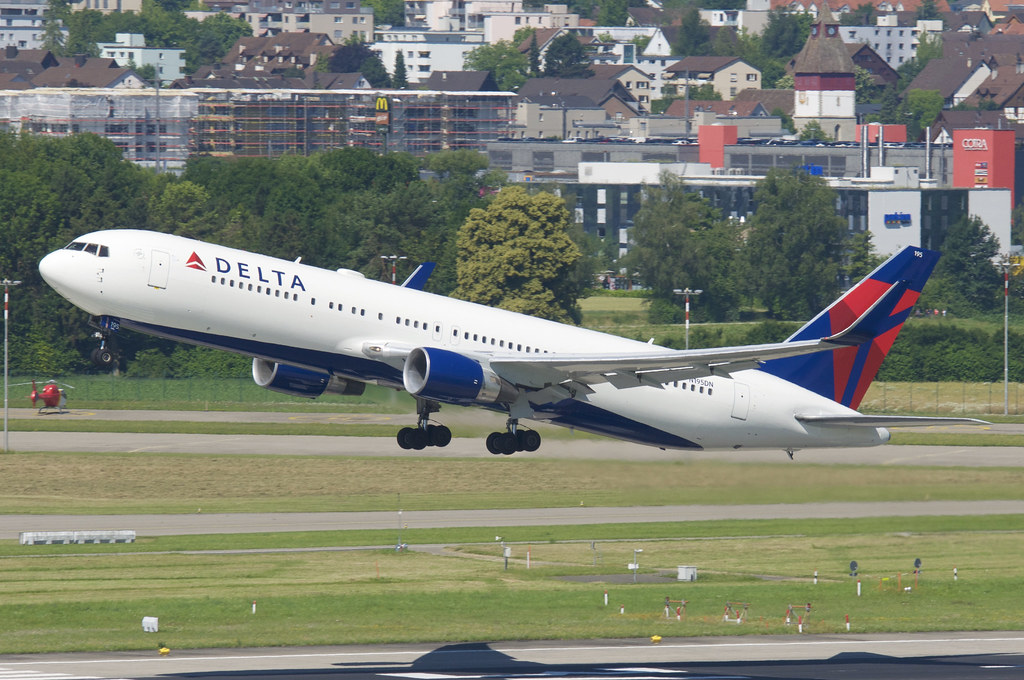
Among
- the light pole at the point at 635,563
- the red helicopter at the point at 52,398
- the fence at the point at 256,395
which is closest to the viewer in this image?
the light pole at the point at 635,563

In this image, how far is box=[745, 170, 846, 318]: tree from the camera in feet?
614

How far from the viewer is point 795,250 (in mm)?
190250

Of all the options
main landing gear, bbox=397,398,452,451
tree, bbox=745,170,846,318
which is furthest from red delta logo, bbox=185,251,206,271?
tree, bbox=745,170,846,318

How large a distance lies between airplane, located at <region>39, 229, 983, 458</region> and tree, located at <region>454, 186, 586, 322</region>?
84546mm

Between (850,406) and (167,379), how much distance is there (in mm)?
78600

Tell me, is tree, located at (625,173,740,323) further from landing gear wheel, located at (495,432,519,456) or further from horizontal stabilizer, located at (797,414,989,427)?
landing gear wheel, located at (495,432,519,456)

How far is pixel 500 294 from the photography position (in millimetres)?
151500

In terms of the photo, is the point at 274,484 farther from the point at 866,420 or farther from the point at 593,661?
the point at 866,420

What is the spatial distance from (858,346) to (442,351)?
58.8 feet

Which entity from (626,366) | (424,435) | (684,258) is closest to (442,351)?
(424,435)

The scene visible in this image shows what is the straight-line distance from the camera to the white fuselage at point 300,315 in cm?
5872

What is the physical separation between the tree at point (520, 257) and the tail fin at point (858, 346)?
82342 millimetres

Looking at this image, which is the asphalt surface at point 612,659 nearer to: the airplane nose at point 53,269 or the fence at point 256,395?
the airplane nose at point 53,269

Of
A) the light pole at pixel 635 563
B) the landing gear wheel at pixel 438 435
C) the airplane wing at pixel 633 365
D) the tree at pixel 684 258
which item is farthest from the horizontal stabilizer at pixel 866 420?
the tree at pixel 684 258
